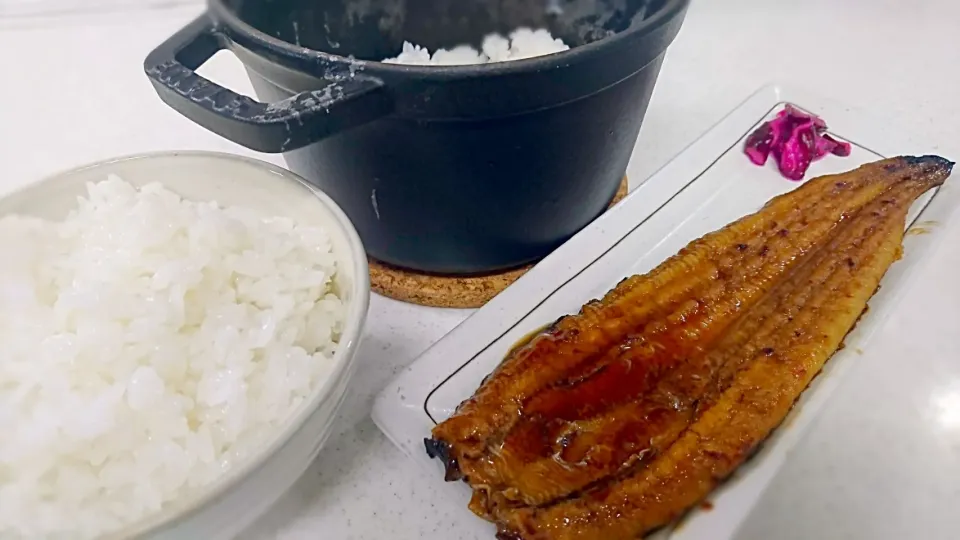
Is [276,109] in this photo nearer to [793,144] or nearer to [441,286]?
[441,286]

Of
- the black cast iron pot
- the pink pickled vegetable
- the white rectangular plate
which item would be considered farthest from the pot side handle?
the pink pickled vegetable

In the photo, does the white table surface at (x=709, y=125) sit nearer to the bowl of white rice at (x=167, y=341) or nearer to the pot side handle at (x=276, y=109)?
the bowl of white rice at (x=167, y=341)

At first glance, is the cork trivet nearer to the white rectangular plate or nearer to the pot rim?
the white rectangular plate

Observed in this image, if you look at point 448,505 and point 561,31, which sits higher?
point 561,31

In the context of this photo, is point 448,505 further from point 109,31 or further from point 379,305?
point 109,31

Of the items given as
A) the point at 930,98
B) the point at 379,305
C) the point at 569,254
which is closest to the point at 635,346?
the point at 569,254
